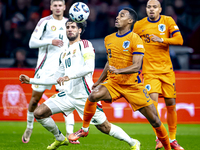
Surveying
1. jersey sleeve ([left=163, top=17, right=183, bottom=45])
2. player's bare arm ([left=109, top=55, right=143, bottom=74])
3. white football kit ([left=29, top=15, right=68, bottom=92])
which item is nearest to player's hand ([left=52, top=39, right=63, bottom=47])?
white football kit ([left=29, top=15, right=68, bottom=92])

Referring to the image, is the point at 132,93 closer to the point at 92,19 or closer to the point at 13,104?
→ the point at 13,104

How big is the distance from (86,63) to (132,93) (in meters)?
0.82

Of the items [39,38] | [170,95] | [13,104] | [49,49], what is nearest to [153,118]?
[170,95]

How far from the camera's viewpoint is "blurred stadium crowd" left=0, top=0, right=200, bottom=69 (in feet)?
38.9

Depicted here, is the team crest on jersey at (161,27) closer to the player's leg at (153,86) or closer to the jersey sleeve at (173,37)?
the jersey sleeve at (173,37)

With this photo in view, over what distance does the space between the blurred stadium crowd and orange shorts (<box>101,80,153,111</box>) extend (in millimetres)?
6837

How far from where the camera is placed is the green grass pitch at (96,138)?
20.8ft

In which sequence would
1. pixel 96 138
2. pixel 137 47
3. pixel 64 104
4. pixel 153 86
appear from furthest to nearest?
pixel 96 138, pixel 153 86, pixel 64 104, pixel 137 47

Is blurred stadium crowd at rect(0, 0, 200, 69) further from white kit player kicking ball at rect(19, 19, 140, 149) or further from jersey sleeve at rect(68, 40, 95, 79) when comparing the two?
jersey sleeve at rect(68, 40, 95, 79)

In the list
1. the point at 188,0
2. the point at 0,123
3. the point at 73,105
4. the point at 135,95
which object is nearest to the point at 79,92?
the point at 73,105

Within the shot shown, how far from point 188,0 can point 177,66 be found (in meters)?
2.94

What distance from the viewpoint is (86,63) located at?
530 cm

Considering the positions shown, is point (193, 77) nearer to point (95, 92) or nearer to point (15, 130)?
point (15, 130)

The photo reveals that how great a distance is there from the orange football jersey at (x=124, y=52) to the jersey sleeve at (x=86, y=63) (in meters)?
0.27
